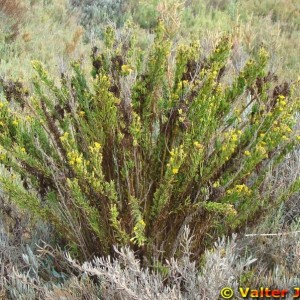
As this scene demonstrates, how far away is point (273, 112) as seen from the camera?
7.23 feet

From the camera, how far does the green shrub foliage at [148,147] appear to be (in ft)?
6.87

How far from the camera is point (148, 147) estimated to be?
2316mm

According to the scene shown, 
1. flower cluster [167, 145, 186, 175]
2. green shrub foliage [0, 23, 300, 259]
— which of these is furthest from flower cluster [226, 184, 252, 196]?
flower cluster [167, 145, 186, 175]

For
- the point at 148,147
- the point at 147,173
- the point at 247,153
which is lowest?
the point at 147,173

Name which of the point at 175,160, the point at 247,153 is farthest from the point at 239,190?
the point at 175,160

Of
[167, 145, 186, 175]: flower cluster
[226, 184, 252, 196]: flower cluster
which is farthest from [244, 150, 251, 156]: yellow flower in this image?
[167, 145, 186, 175]: flower cluster

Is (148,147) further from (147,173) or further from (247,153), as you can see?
(247,153)

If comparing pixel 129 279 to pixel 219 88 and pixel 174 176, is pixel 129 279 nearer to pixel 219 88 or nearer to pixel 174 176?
pixel 174 176

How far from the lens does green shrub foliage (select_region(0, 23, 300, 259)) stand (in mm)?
2094

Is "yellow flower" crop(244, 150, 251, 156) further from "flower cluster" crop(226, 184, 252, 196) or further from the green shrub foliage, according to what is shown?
"flower cluster" crop(226, 184, 252, 196)

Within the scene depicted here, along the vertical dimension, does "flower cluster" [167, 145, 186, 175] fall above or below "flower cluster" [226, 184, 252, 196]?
above

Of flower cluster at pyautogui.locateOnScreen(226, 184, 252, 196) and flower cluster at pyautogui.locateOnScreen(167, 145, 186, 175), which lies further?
flower cluster at pyautogui.locateOnScreen(226, 184, 252, 196)

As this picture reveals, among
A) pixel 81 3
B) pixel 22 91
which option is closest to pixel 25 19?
pixel 81 3

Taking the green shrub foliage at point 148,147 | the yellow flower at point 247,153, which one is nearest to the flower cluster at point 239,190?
the green shrub foliage at point 148,147
